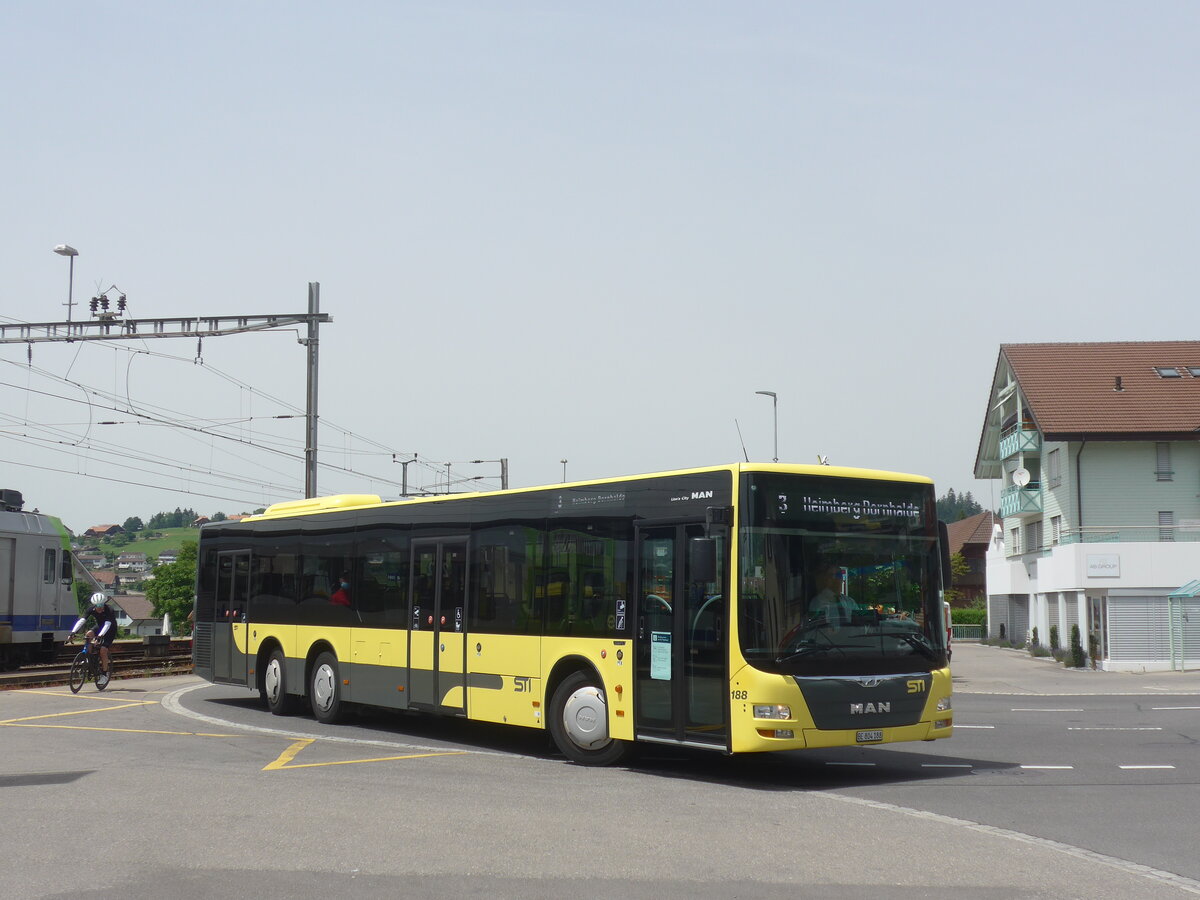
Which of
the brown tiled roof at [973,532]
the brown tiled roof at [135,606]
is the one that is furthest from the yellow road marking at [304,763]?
the brown tiled roof at [135,606]

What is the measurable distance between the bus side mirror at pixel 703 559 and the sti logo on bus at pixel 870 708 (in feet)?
5.45

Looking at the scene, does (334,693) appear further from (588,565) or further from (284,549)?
(588,565)

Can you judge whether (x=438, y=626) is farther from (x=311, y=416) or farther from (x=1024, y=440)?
(x=1024, y=440)

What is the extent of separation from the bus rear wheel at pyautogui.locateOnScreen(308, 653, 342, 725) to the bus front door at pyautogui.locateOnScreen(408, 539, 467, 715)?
7.08 feet

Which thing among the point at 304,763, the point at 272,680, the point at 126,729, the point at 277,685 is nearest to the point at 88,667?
the point at 272,680

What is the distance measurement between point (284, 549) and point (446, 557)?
15.0 feet

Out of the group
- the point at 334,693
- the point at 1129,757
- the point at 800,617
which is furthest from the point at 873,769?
the point at 334,693

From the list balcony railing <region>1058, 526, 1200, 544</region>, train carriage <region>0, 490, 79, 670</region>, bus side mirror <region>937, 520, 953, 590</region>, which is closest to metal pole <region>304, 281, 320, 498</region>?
train carriage <region>0, 490, 79, 670</region>

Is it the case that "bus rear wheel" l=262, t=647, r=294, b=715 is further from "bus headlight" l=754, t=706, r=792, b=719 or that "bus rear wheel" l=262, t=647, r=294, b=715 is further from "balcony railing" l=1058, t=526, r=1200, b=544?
"balcony railing" l=1058, t=526, r=1200, b=544

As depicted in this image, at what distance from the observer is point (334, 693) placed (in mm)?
17984

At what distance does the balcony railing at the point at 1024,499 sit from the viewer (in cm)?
4966

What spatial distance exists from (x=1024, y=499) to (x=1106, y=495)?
5163mm

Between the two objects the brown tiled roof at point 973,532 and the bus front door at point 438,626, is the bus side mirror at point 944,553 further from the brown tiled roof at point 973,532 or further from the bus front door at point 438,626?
the brown tiled roof at point 973,532

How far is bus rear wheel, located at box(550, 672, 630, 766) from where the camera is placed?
13.2 meters
